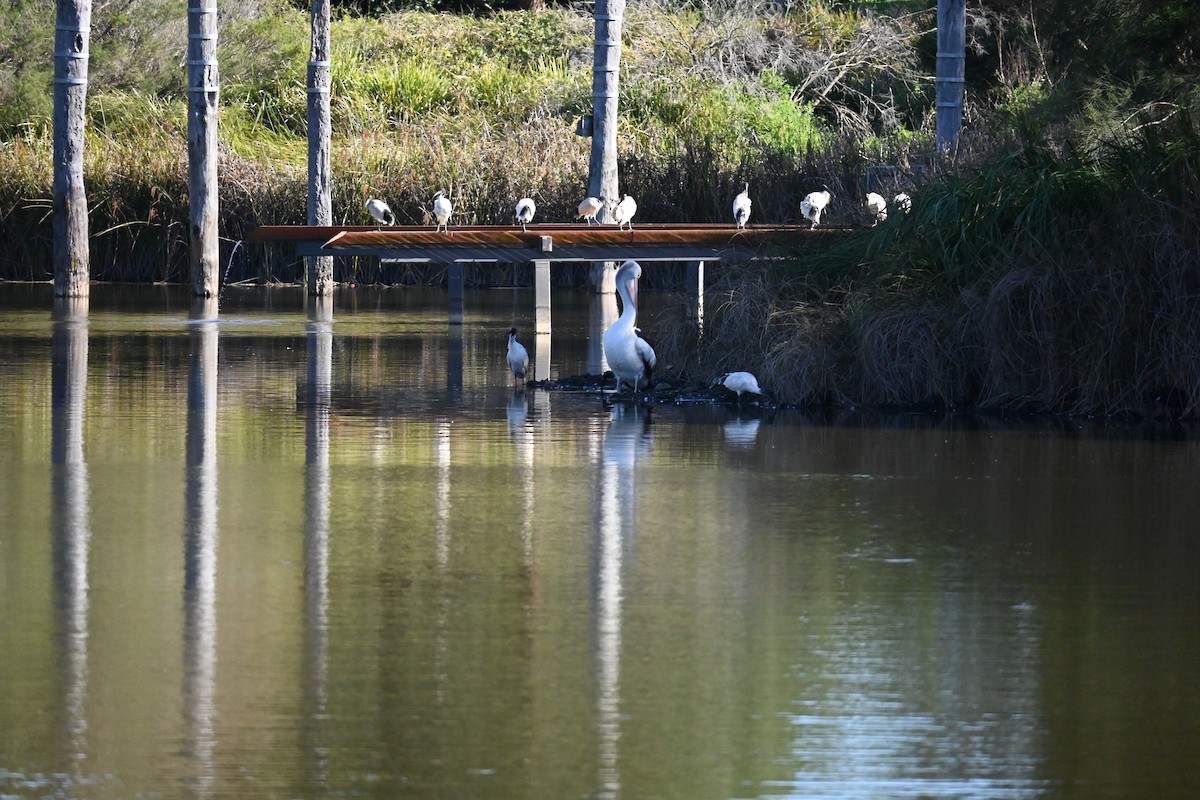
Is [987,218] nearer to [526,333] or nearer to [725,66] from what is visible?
[526,333]

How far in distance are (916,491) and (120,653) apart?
4.63 m

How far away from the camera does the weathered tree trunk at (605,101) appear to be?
2356cm

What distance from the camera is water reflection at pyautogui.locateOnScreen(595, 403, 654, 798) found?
5.71 m

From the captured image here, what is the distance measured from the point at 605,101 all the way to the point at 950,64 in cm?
536

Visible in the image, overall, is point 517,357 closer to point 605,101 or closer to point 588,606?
point 588,606

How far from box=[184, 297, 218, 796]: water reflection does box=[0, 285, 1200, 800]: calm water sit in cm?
2

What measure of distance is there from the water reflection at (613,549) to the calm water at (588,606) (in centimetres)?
2

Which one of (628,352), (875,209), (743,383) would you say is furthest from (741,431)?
(875,209)

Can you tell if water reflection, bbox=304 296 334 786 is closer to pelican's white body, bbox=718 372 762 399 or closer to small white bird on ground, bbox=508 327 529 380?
small white bird on ground, bbox=508 327 529 380

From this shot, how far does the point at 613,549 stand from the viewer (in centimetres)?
835

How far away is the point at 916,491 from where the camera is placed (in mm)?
9953

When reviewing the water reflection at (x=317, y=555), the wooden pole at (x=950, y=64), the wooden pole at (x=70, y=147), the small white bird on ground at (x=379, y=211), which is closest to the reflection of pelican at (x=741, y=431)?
the water reflection at (x=317, y=555)

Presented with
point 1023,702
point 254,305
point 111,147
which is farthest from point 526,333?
point 1023,702

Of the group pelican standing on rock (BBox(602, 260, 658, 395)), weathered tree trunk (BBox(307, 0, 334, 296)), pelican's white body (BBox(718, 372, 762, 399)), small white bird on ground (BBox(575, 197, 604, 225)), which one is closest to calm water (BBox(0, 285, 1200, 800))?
pelican's white body (BBox(718, 372, 762, 399))
